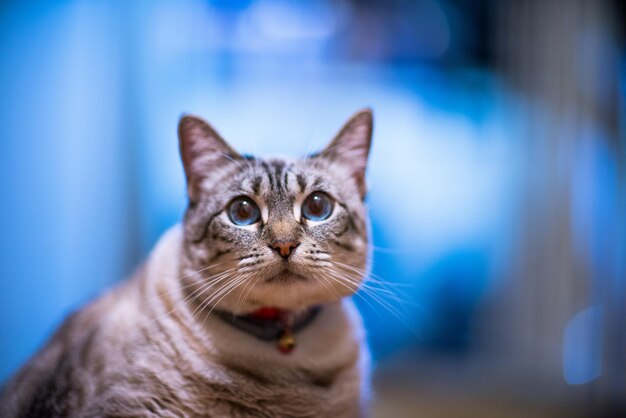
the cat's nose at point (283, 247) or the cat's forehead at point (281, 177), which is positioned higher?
the cat's forehead at point (281, 177)

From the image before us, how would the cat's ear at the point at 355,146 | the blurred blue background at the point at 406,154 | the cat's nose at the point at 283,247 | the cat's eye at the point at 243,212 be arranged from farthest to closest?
the blurred blue background at the point at 406,154
the cat's ear at the point at 355,146
the cat's eye at the point at 243,212
the cat's nose at the point at 283,247

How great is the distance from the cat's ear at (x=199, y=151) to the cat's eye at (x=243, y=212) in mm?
146

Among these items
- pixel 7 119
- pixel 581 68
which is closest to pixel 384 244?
pixel 581 68

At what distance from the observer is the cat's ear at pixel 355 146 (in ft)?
4.44

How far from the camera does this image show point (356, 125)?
1357 mm

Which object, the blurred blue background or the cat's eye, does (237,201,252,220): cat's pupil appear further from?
the blurred blue background

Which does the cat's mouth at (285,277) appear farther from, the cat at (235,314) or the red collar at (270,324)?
the red collar at (270,324)

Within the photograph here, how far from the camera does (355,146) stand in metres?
1.39

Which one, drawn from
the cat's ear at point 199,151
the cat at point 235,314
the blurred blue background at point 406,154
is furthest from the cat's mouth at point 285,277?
the blurred blue background at point 406,154

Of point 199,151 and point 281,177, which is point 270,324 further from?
point 199,151

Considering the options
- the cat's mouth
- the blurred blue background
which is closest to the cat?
the cat's mouth

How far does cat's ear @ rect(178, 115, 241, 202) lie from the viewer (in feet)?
4.18

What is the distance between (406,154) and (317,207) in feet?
6.02

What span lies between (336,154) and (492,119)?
2095mm
